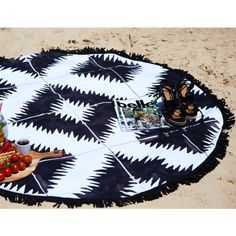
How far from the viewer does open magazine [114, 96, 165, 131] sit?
3.22 metres

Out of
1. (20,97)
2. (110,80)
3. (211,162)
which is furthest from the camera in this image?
(110,80)

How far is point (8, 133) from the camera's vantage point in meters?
3.12

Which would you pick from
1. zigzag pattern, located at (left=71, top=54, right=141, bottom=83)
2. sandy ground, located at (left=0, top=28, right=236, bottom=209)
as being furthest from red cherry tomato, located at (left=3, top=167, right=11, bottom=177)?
sandy ground, located at (left=0, top=28, right=236, bottom=209)

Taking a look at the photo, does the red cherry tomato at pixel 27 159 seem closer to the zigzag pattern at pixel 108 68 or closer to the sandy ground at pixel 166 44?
the zigzag pattern at pixel 108 68

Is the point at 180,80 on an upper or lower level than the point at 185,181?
upper

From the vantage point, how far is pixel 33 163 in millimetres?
2830

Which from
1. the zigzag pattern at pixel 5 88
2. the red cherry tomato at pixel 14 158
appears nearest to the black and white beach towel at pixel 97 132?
the zigzag pattern at pixel 5 88

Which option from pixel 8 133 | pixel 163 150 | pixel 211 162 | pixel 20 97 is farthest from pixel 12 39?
pixel 211 162

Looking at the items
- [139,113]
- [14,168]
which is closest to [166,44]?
[139,113]

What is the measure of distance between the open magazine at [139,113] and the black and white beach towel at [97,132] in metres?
0.05

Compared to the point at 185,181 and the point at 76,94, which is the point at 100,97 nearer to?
the point at 76,94

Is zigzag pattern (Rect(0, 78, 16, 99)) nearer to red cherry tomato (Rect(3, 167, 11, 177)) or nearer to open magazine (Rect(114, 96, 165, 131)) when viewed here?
open magazine (Rect(114, 96, 165, 131))

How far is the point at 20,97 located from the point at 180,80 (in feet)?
4.05

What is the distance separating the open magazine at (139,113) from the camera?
3.22 m
